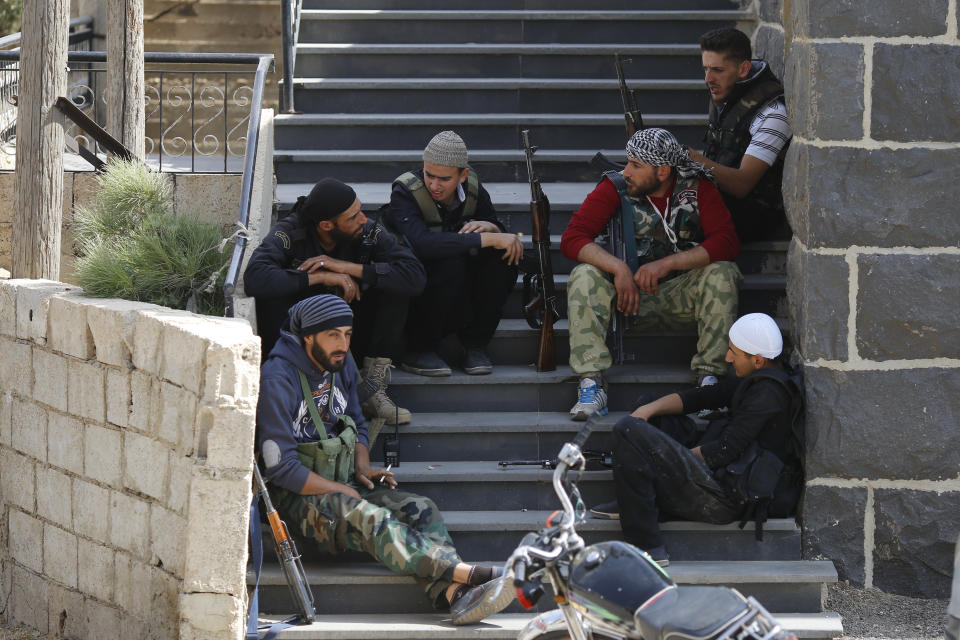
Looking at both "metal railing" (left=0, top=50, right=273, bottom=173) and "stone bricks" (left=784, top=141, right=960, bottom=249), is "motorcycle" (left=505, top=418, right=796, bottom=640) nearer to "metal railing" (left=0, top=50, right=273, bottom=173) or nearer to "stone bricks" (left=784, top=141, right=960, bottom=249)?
"stone bricks" (left=784, top=141, right=960, bottom=249)

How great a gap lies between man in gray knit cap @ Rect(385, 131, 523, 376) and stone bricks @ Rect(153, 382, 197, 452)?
160 centimetres

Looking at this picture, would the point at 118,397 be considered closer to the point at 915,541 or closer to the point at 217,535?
the point at 217,535

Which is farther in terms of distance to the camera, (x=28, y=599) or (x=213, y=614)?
(x=28, y=599)

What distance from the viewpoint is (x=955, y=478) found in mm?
5590

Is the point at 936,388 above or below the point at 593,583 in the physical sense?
above

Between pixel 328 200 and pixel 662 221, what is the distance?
169cm

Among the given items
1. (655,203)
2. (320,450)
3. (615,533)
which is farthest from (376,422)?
(655,203)

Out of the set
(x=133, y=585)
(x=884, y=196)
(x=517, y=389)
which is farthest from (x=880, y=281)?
(x=133, y=585)

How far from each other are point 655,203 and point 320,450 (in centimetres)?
217

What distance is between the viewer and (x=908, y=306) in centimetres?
550

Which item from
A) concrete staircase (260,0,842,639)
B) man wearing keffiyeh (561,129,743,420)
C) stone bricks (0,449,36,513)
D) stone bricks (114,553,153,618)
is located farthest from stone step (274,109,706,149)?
stone bricks (114,553,153,618)

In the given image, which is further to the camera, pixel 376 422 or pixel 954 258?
pixel 376 422

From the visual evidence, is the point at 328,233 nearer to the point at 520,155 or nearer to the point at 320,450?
the point at 320,450

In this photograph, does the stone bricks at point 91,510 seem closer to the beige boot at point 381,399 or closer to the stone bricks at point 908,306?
the beige boot at point 381,399
